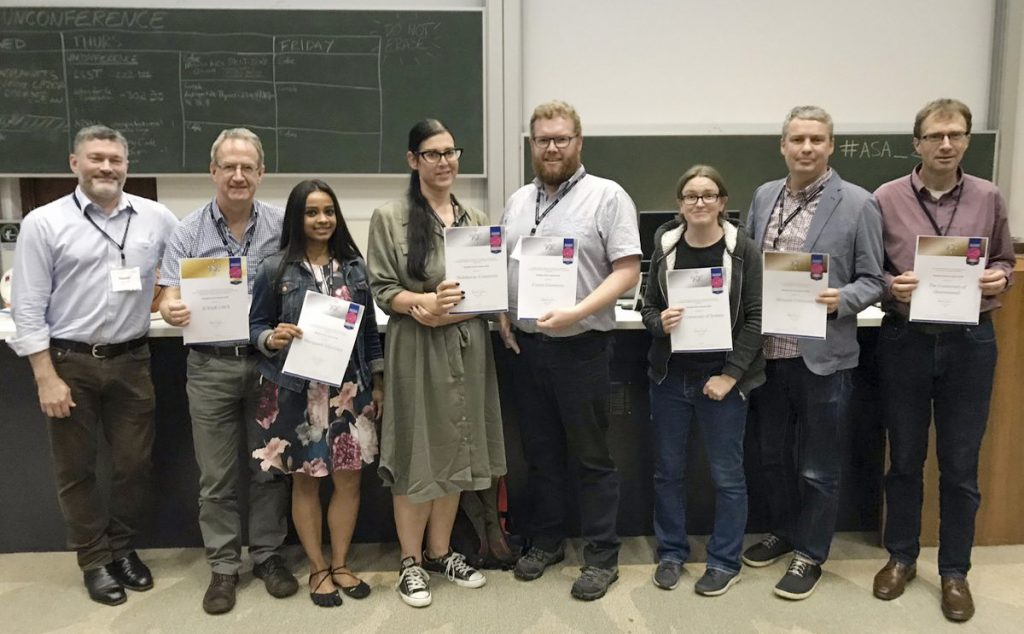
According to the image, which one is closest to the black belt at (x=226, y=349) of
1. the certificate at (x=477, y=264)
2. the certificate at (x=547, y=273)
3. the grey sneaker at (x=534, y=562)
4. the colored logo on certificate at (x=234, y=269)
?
the colored logo on certificate at (x=234, y=269)

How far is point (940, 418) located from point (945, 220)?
64 cm

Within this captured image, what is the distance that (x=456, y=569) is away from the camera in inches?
98.5

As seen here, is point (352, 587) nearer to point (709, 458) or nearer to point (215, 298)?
point (215, 298)

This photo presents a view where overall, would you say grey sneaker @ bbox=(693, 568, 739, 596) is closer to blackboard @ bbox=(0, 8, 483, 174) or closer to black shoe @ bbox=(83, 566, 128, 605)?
black shoe @ bbox=(83, 566, 128, 605)

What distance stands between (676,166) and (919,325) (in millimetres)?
1883

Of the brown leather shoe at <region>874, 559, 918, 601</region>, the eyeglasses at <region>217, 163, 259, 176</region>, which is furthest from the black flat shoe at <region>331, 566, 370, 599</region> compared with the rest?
the brown leather shoe at <region>874, 559, 918, 601</region>

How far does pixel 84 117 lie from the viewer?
12.0 feet

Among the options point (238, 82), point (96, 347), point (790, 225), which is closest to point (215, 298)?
point (96, 347)

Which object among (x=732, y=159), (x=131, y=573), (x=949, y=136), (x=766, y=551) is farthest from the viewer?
(x=732, y=159)

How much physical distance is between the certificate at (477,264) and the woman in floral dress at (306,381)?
13.6 inches

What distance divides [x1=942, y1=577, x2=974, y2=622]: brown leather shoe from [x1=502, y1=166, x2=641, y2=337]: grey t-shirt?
1.44 meters

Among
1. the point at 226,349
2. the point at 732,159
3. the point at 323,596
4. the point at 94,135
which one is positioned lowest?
the point at 323,596

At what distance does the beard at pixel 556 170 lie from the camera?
7.26 ft

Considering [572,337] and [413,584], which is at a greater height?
[572,337]
